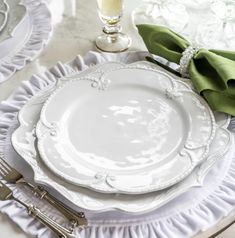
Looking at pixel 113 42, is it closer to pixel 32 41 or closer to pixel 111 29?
pixel 111 29

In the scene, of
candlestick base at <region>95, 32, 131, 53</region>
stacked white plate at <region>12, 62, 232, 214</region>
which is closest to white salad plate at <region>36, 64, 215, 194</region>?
stacked white plate at <region>12, 62, 232, 214</region>

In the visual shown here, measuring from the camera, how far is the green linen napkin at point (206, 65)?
75 cm

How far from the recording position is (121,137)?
2.38 feet

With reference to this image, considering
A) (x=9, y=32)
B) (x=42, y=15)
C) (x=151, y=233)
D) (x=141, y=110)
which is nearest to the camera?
(x=151, y=233)

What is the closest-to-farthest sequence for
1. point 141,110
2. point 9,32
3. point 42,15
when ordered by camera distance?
point 141,110, point 9,32, point 42,15

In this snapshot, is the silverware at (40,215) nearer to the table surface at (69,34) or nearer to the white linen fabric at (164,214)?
the white linen fabric at (164,214)

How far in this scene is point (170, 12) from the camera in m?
1.00

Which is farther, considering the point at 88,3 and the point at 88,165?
the point at 88,3

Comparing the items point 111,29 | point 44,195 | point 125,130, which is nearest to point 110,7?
point 111,29

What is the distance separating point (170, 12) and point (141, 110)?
31 cm

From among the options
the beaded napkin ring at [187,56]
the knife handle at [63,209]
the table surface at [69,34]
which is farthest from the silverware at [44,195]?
the beaded napkin ring at [187,56]

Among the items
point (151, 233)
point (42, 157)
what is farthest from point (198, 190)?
point (42, 157)

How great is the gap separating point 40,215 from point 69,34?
1.42 feet

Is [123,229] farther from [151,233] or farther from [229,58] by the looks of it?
[229,58]
